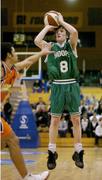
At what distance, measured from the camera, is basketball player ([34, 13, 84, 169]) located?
680cm

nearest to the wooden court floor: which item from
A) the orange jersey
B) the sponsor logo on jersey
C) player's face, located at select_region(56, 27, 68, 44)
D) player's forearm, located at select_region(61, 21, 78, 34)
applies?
the sponsor logo on jersey

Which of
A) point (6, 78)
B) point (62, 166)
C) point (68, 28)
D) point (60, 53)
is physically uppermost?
point (68, 28)

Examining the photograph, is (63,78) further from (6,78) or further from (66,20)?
(66,20)

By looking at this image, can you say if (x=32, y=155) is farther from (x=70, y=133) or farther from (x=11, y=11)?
(x=11, y=11)

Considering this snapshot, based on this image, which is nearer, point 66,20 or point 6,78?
point 6,78

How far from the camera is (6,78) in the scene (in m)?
5.80

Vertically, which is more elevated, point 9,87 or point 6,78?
point 6,78

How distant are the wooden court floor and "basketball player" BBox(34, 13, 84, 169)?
5.60 ft

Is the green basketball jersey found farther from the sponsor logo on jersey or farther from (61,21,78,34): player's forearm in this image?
(61,21,78,34): player's forearm

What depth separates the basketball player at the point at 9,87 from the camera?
559 cm

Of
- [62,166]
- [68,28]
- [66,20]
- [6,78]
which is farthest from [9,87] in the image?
[66,20]

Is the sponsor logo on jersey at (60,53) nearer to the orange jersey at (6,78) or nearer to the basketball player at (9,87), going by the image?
the basketball player at (9,87)

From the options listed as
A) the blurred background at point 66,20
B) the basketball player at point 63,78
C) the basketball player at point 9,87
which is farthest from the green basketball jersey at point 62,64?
the blurred background at point 66,20

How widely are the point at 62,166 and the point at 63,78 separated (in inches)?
172
